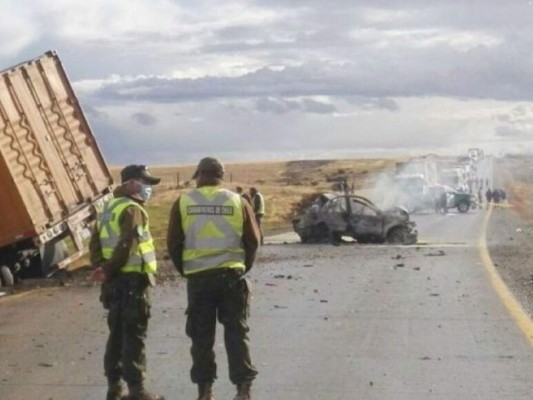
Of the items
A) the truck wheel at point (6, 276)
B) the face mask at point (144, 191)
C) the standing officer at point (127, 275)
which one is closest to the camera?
the standing officer at point (127, 275)

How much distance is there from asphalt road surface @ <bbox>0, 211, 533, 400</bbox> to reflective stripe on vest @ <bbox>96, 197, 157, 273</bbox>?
1.05 m

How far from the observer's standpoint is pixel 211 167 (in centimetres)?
820

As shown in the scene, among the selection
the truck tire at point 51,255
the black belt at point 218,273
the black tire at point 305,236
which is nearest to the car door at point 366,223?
the black tire at point 305,236

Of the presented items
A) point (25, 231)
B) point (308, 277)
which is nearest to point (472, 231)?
point (308, 277)

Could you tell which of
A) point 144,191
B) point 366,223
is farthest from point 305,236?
point 144,191

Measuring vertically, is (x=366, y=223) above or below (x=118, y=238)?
below

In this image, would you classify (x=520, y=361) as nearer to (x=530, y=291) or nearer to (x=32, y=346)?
(x=32, y=346)

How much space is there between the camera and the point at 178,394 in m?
8.69

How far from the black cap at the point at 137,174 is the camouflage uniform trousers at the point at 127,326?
695 mm

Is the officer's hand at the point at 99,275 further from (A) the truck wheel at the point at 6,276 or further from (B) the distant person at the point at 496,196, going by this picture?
(B) the distant person at the point at 496,196

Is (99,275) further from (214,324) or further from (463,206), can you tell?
(463,206)

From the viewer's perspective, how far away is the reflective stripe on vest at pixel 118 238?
27.2 ft

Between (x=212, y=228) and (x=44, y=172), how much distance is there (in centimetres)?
1089

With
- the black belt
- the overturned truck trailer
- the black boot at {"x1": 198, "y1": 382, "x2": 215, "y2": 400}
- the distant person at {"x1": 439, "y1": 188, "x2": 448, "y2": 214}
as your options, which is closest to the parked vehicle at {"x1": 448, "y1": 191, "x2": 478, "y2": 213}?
the distant person at {"x1": 439, "y1": 188, "x2": 448, "y2": 214}
